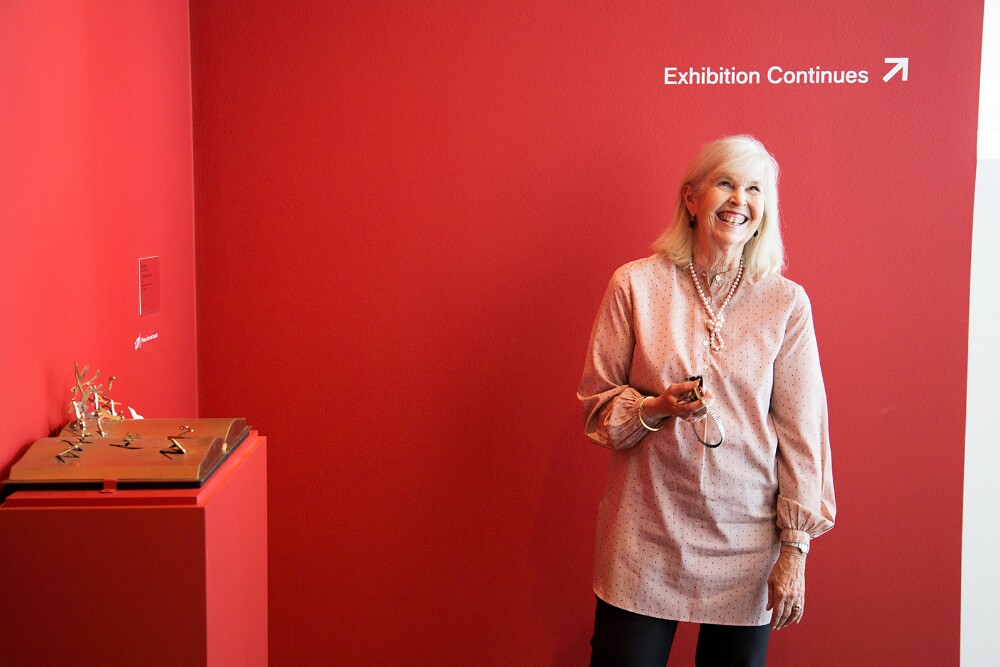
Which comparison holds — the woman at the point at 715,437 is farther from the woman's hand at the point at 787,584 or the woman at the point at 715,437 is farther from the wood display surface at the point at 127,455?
the wood display surface at the point at 127,455

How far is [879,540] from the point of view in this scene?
292 centimetres

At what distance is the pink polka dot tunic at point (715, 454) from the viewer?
219cm

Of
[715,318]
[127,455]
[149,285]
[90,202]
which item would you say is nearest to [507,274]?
[715,318]

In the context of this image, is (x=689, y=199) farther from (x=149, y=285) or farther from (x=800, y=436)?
(x=149, y=285)

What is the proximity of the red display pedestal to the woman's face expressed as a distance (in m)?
1.29

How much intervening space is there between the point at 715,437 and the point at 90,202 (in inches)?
55.9

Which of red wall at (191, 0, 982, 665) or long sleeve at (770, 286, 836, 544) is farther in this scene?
red wall at (191, 0, 982, 665)

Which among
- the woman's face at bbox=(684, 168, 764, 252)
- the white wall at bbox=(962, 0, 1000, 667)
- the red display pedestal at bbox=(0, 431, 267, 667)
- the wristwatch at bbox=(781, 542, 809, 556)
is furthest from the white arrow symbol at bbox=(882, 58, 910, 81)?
the red display pedestal at bbox=(0, 431, 267, 667)

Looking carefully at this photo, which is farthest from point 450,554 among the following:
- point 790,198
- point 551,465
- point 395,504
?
point 790,198

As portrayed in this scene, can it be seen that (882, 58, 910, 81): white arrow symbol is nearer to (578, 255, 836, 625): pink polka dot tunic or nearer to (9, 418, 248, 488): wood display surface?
(578, 255, 836, 625): pink polka dot tunic

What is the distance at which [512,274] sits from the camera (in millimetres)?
2852

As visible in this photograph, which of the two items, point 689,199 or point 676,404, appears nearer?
point 676,404

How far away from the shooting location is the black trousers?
7.35 feet

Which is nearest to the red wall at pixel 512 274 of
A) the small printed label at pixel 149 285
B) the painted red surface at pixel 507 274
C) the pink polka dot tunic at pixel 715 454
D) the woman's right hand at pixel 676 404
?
the painted red surface at pixel 507 274
